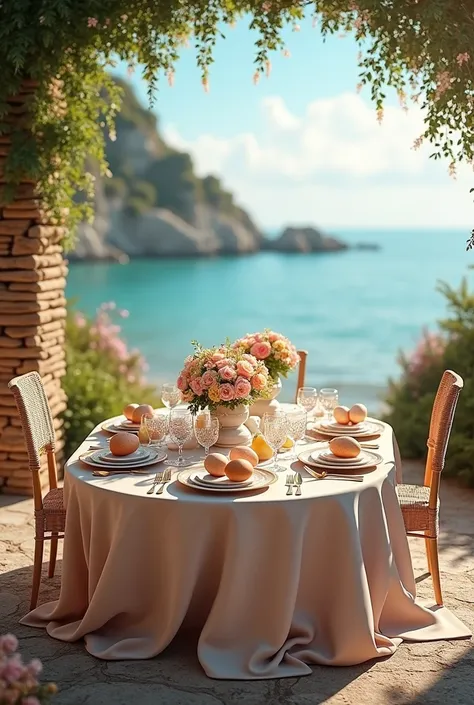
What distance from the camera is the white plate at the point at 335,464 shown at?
348cm

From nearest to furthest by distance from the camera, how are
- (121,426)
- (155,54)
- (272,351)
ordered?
(272,351) → (121,426) → (155,54)

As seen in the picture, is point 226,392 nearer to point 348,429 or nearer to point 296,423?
point 296,423

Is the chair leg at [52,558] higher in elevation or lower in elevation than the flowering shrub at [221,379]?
lower

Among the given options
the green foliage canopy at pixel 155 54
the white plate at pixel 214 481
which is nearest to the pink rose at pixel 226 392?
the white plate at pixel 214 481

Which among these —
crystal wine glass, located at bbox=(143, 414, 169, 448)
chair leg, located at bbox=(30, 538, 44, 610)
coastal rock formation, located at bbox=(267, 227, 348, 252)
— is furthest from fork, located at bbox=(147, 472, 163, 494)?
coastal rock formation, located at bbox=(267, 227, 348, 252)

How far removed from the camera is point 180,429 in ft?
11.6

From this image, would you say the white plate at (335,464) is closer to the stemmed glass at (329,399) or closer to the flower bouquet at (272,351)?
the flower bouquet at (272,351)

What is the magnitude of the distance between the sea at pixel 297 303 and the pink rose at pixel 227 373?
30.5ft

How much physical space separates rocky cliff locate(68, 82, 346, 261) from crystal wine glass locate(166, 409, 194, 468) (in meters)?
40.4

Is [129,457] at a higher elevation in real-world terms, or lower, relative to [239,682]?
higher

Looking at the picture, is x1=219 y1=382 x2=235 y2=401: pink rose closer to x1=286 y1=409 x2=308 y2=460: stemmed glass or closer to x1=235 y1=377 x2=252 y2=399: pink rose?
x1=235 y1=377 x2=252 y2=399: pink rose

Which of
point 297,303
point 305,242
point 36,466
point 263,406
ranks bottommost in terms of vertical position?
point 297,303

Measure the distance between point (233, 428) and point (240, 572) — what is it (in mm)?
814

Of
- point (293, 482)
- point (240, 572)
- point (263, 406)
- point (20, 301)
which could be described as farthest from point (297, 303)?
point (240, 572)
